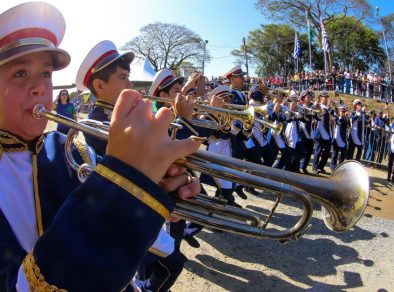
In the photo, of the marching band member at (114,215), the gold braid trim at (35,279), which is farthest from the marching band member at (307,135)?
the gold braid trim at (35,279)

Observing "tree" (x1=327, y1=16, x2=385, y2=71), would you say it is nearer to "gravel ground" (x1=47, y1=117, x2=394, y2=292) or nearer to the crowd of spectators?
the crowd of spectators

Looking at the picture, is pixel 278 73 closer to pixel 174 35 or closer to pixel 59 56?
pixel 174 35

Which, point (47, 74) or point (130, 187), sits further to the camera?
point (47, 74)

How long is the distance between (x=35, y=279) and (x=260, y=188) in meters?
0.90

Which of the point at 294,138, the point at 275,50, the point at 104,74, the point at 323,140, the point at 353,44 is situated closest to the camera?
the point at 104,74

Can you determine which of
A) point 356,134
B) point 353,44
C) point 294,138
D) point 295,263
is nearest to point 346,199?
point 295,263

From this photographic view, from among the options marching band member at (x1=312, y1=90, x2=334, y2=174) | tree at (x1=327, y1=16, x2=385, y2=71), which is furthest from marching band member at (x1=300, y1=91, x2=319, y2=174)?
tree at (x1=327, y1=16, x2=385, y2=71)

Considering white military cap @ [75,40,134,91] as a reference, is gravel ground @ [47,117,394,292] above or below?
below

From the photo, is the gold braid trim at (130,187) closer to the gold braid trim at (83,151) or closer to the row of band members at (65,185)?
the row of band members at (65,185)

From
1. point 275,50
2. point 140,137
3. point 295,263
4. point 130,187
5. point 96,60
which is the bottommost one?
point 295,263

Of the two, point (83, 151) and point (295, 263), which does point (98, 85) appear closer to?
point (83, 151)

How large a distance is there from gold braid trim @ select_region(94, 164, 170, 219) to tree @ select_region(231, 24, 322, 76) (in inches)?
1914

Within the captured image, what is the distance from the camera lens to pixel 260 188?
1413mm

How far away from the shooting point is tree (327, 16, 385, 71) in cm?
4075
